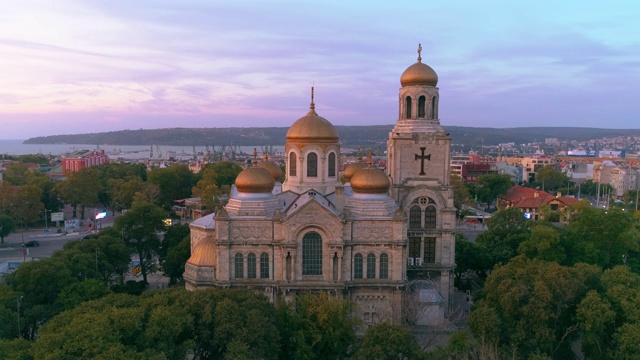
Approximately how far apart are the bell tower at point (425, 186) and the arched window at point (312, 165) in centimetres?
569

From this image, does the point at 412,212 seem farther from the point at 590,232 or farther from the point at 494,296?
the point at 590,232

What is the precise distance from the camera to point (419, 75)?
34.8 m

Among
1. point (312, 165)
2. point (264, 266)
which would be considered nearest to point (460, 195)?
point (312, 165)

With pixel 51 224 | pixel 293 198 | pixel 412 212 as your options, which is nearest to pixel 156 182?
pixel 51 224

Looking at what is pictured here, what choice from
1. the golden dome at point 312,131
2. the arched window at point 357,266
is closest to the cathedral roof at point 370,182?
the golden dome at point 312,131

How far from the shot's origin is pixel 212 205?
64750mm

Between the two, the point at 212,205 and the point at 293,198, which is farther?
the point at 212,205

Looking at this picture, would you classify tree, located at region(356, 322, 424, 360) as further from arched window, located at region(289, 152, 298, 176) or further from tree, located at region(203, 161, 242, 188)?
tree, located at region(203, 161, 242, 188)

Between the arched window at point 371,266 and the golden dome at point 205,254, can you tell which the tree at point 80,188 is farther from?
the arched window at point 371,266

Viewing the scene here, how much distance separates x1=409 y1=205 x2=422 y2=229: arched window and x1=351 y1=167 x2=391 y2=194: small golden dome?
11.6 ft

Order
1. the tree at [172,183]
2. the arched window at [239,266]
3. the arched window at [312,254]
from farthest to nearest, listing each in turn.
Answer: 1. the tree at [172,183]
2. the arched window at [239,266]
3. the arched window at [312,254]

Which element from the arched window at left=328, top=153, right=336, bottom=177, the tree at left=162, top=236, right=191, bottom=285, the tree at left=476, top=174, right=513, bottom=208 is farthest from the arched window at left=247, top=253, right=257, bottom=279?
the tree at left=476, top=174, right=513, bottom=208

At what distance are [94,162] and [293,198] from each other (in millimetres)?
112656

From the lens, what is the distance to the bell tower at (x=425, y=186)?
34.4m
